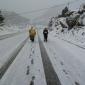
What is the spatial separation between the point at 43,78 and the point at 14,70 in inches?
52.3

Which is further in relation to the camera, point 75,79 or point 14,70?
point 14,70

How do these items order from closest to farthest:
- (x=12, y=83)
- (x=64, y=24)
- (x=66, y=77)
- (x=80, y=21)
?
1. (x=12, y=83)
2. (x=66, y=77)
3. (x=80, y=21)
4. (x=64, y=24)

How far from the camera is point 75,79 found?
4695 mm

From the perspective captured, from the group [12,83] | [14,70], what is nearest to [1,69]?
[14,70]

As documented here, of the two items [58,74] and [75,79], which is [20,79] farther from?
[75,79]

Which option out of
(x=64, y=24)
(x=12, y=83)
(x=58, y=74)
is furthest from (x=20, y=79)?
(x=64, y=24)

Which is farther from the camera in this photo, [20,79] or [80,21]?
[80,21]

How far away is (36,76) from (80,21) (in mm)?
20034

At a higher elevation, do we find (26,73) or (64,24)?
(26,73)

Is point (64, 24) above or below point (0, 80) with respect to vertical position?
below

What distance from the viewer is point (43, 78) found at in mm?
4672

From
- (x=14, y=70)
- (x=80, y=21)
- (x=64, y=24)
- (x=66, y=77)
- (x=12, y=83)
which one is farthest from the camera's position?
(x=64, y=24)

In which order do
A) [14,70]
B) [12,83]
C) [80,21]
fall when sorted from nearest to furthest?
[12,83]
[14,70]
[80,21]

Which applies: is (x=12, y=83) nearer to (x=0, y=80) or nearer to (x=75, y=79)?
(x=0, y=80)
